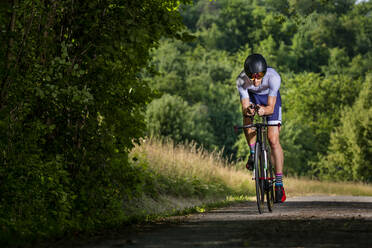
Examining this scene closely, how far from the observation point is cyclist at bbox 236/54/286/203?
1023cm

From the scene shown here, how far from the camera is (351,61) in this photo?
81562 mm

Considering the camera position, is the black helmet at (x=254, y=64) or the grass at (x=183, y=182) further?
the grass at (x=183, y=182)

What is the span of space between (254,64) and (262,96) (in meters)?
0.69

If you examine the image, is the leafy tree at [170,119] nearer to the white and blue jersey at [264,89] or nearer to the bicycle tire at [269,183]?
the bicycle tire at [269,183]

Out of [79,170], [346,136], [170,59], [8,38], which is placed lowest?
[79,170]

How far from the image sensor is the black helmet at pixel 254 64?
1015 centimetres

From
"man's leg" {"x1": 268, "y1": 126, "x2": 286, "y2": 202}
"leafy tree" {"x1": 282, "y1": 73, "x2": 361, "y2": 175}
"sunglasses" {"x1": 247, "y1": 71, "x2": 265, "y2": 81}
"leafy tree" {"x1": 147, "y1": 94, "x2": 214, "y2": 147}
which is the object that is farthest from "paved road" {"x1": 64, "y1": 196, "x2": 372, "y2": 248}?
"leafy tree" {"x1": 282, "y1": 73, "x2": 361, "y2": 175}

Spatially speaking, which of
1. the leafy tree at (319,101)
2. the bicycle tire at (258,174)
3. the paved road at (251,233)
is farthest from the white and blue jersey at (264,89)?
the leafy tree at (319,101)

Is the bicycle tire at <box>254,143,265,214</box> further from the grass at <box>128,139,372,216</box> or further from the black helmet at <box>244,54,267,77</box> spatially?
the grass at <box>128,139,372,216</box>

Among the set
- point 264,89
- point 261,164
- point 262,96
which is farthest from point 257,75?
point 261,164

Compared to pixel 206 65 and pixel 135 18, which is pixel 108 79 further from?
pixel 206 65

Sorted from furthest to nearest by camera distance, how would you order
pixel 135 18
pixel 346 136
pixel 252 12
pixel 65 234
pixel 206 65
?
pixel 252 12 → pixel 206 65 → pixel 346 136 → pixel 135 18 → pixel 65 234

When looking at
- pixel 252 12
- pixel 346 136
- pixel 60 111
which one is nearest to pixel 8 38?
pixel 60 111

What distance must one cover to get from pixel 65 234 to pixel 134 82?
2493 mm
